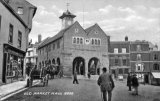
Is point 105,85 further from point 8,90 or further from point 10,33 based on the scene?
point 10,33

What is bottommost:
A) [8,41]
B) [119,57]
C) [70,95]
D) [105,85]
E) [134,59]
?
[70,95]

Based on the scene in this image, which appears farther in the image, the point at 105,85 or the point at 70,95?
the point at 70,95

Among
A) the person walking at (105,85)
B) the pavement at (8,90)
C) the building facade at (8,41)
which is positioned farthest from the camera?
the building facade at (8,41)

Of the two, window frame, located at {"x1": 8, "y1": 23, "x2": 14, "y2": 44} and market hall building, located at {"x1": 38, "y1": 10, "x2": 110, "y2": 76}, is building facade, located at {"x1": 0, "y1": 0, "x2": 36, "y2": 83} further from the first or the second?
market hall building, located at {"x1": 38, "y1": 10, "x2": 110, "y2": 76}

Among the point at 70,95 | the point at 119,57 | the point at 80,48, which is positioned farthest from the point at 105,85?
the point at 119,57

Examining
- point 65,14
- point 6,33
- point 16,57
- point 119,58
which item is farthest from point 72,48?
point 6,33

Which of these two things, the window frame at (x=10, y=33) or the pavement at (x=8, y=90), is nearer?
the pavement at (x=8, y=90)

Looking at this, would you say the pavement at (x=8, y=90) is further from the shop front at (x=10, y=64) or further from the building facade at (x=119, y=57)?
the building facade at (x=119, y=57)

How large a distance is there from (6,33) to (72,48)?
30.0m

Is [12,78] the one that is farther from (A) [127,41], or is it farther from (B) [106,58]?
(A) [127,41]

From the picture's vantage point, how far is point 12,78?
21.5 metres

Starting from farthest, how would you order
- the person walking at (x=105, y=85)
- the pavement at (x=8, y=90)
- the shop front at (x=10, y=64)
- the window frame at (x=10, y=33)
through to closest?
the window frame at (x=10, y=33), the shop front at (x=10, y=64), the pavement at (x=8, y=90), the person walking at (x=105, y=85)

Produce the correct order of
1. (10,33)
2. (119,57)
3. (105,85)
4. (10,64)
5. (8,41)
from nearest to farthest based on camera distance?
(105,85) < (8,41) < (10,64) < (10,33) < (119,57)

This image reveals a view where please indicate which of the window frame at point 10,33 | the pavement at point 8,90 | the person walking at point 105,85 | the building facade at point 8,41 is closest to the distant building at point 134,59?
the building facade at point 8,41
